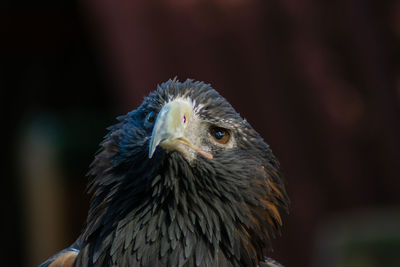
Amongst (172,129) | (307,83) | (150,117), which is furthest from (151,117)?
(307,83)

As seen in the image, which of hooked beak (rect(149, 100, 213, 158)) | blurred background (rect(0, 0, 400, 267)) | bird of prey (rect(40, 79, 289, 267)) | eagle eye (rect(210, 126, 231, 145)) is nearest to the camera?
hooked beak (rect(149, 100, 213, 158))

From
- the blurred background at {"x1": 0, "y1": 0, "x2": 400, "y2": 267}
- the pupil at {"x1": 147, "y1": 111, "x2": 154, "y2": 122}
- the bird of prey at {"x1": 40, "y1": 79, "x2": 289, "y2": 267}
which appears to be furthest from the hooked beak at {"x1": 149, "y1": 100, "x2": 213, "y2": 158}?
the blurred background at {"x1": 0, "y1": 0, "x2": 400, "y2": 267}

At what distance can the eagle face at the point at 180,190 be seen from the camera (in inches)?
91.0

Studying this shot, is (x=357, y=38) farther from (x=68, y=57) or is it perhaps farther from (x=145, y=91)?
(x=68, y=57)

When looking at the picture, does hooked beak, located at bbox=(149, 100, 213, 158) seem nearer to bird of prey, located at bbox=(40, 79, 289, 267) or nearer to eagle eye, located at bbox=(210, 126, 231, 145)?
bird of prey, located at bbox=(40, 79, 289, 267)

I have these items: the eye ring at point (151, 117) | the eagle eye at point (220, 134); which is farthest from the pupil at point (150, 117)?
the eagle eye at point (220, 134)

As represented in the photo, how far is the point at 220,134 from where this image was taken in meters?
2.44

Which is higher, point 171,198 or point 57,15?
point 57,15

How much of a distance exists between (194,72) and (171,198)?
10.5 feet

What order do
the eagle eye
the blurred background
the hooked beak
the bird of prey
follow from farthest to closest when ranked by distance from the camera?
the blurred background < the eagle eye < the bird of prey < the hooked beak

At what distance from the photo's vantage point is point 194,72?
5465 millimetres

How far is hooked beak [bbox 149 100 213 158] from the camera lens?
2.17 m

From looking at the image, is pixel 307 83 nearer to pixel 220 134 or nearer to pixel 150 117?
pixel 220 134

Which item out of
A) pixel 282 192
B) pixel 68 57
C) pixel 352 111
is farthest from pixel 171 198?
pixel 68 57
